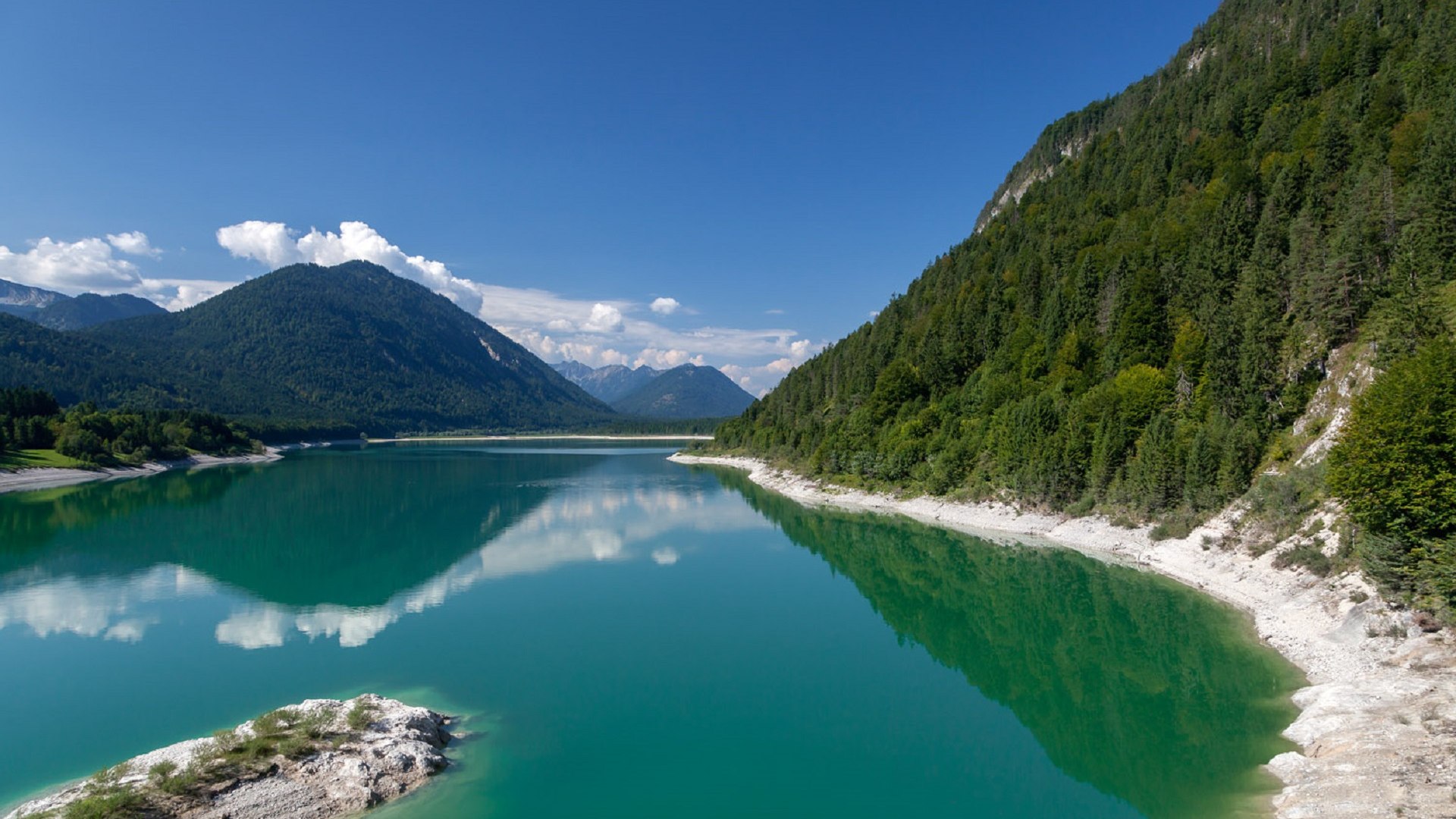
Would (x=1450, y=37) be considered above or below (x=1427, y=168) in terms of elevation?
above

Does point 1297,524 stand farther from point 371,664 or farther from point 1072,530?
point 371,664

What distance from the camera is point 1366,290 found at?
35719 millimetres

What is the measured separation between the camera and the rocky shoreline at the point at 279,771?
13.3 metres

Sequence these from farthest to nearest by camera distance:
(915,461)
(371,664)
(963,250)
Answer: (963,250) < (915,461) < (371,664)

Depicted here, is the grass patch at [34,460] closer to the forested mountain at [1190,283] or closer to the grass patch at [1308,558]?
the forested mountain at [1190,283]

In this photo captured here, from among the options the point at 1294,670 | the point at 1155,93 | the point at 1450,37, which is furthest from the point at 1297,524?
the point at 1155,93

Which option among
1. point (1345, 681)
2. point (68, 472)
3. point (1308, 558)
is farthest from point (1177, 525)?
point (68, 472)

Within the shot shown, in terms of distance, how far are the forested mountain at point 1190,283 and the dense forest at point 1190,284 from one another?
0.21 m

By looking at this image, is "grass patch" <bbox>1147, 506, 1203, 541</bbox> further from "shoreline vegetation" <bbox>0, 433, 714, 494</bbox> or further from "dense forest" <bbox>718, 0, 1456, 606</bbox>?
"shoreline vegetation" <bbox>0, 433, 714, 494</bbox>

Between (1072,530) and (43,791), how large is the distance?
47814 mm

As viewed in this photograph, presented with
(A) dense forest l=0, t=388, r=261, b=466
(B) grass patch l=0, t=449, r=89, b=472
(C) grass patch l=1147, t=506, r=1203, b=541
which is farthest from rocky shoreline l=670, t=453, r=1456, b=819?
(A) dense forest l=0, t=388, r=261, b=466

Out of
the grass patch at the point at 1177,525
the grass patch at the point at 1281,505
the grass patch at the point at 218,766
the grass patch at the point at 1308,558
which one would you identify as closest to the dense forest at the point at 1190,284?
the grass patch at the point at 1177,525

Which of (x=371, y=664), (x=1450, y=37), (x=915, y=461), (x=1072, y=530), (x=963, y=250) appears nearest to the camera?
(x=371, y=664)

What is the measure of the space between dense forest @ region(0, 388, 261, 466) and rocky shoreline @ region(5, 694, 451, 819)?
368ft
